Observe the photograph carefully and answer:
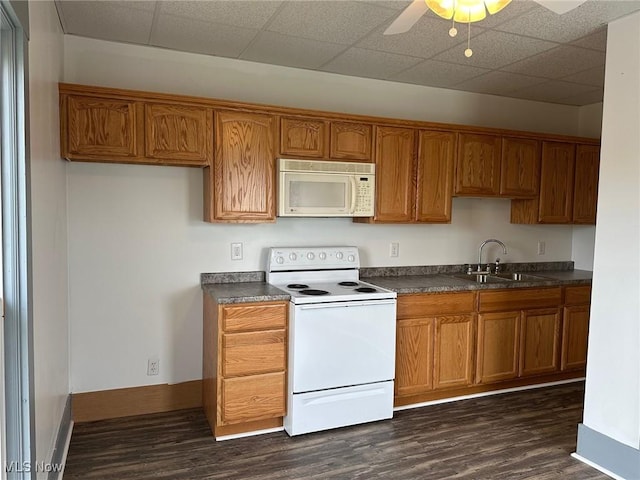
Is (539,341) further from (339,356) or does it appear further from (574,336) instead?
(339,356)

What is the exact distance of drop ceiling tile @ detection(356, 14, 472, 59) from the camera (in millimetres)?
2766

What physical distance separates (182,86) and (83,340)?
184 centimetres

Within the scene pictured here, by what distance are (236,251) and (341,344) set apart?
1020mm

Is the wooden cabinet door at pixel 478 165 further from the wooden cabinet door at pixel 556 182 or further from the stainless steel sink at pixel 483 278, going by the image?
the stainless steel sink at pixel 483 278

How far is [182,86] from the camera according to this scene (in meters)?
3.28

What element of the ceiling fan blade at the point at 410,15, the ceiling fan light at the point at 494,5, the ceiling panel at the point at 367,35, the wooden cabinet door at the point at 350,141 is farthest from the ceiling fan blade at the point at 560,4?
the wooden cabinet door at the point at 350,141

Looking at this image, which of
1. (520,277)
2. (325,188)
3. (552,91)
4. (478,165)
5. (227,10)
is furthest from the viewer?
(552,91)

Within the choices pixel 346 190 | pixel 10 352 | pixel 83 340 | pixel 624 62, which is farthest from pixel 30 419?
pixel 624 62

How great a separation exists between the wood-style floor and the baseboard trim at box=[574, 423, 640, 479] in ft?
0.23

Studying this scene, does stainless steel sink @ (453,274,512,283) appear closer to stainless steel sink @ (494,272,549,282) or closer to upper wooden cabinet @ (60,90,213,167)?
stainless steel sink @ (494,272,549,282)

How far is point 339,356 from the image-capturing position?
3049 millimetres

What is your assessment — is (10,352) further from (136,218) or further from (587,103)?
(587,103)

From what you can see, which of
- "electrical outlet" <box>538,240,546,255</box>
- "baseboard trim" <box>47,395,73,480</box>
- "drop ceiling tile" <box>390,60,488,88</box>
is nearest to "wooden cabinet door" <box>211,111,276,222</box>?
"drop ceiling tile" <box>390,60,488,88</box>

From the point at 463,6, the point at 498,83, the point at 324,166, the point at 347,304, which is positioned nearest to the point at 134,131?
the point at 324,166
